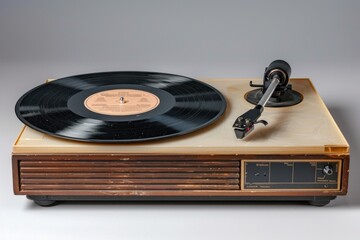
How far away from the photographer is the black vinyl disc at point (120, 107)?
2801 millimetres

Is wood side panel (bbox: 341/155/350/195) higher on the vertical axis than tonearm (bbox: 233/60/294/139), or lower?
lower

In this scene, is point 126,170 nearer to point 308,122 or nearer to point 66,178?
point 66,178

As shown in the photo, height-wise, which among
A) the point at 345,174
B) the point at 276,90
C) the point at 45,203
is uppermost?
the point at 276,90

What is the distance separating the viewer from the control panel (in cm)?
275

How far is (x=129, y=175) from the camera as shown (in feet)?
9.07

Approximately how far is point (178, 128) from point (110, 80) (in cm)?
46

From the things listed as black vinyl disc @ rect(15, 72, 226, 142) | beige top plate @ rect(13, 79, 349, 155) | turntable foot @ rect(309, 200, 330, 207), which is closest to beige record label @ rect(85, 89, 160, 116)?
black vinyl disc @ rect(15, 72, 226, 142)

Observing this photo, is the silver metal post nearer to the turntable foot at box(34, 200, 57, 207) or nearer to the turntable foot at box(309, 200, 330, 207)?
the turntable foot at box(309, 200, 330, 207)

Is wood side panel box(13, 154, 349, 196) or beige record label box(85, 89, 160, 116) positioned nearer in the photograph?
wood side panel box(13, 154, 349, 196)

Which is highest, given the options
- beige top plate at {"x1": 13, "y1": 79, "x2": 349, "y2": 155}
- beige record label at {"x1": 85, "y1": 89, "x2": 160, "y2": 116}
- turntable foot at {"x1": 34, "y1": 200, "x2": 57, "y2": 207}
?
beige record label at {"x1": 85, "y1": 89, "x2": 160, "y2": 116}

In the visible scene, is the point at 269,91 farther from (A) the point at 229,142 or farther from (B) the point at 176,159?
(B) the point at 176,159

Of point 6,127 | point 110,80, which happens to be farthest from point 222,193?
point 6,127

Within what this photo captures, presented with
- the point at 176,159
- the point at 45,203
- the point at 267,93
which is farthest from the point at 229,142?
the point at 45,203

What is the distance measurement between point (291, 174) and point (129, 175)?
15.9 inches
